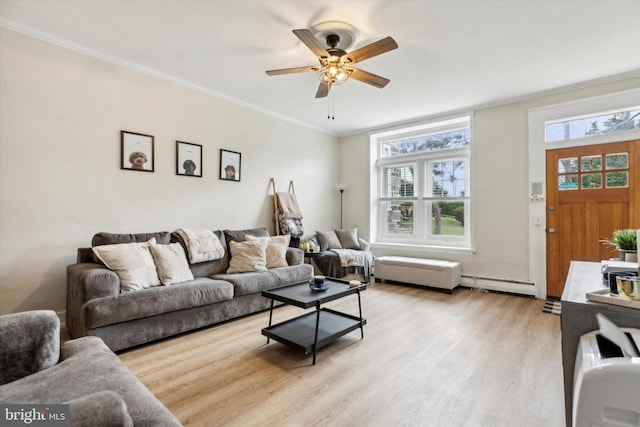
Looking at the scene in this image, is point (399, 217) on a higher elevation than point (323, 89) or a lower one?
lower

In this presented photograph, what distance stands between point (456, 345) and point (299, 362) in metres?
1.37

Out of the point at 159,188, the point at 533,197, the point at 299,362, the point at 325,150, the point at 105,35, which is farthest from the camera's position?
the point at 325,150

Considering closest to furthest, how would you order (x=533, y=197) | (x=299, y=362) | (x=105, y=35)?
(x=299, y=362) → (x=105, y=35) → (x=533, y=197)

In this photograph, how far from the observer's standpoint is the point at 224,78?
11.9 feet

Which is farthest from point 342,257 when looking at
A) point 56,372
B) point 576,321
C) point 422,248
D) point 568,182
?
point 56,372

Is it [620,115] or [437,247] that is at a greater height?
[620,115]

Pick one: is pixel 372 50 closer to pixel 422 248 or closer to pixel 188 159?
pixel 188 159

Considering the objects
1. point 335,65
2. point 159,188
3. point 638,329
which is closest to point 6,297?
point 159,188

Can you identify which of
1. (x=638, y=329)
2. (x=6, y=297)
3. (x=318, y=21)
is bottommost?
(x=6, y=297)

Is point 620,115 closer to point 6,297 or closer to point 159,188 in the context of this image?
point 159,188

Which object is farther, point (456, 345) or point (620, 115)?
point (620, 115)

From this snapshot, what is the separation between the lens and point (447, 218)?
509 centimetres

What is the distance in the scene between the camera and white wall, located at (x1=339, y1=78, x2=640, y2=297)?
4141 millimetres

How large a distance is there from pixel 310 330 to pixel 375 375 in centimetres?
69
